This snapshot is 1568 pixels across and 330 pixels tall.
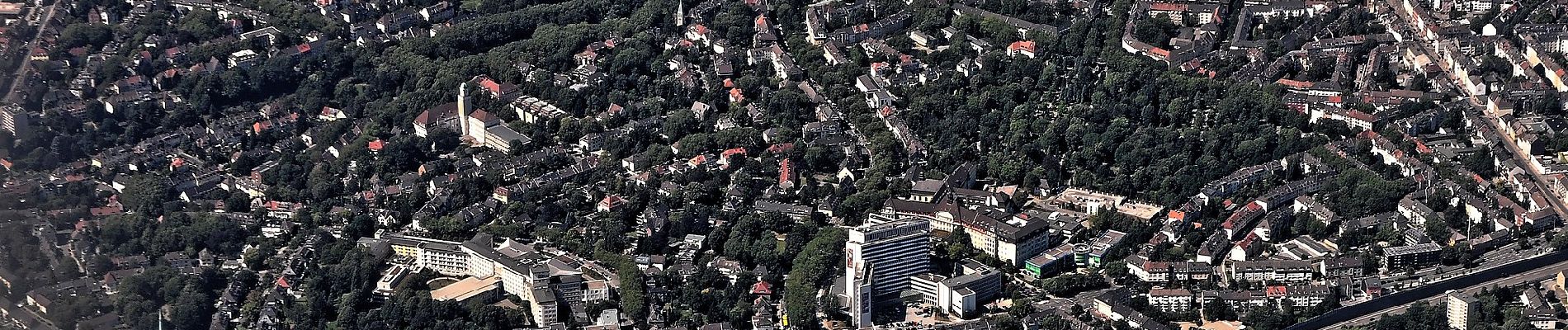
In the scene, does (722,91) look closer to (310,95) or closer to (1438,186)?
(310,95)

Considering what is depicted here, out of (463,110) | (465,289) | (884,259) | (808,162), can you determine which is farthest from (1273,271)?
(463,110)

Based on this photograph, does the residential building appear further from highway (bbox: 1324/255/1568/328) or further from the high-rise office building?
the high-rise office building

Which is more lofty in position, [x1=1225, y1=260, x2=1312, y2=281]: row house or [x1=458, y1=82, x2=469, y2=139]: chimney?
[x1=1225, y1=260, x2=1312, y2=281]: row house

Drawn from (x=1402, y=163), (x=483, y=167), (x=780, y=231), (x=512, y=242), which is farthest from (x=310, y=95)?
(x=1402, y=163)

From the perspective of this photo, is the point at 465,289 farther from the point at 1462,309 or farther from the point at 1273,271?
the point at 1462,309

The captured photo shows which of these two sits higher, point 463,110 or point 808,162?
point 808,162

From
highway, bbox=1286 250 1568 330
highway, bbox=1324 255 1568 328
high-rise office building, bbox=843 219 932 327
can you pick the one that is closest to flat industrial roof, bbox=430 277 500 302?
high-rise office building, bbox=843 219 932 327

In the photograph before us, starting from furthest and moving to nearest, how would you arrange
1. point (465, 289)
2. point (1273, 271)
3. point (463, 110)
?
point (463, 110)
point (465, 289)
point (1273, 271)

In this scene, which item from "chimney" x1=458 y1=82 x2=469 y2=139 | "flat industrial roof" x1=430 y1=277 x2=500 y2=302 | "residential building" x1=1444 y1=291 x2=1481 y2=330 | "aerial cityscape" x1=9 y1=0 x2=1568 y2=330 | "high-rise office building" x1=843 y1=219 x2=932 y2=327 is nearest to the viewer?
"residential building" x1=1444 y1=291 x2=1481 y2=330
